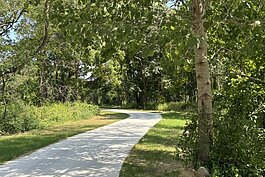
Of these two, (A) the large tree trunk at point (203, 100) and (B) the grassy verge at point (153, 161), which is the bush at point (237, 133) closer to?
(A) the large tree trunk at point (203, 100)

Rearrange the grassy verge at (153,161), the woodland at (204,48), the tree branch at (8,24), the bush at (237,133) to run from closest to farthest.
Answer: the woodland at (204,48) → the bush at (237,133) → the grassy verge at (153,161) → the tree branch at (8,24)

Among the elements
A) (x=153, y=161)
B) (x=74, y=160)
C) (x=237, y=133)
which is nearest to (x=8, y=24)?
(x=74, y=160)

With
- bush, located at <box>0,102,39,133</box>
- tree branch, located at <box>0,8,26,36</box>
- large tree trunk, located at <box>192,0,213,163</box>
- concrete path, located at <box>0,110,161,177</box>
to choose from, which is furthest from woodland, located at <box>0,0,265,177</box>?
tree branch, located at <box>0,8,26,36</box>

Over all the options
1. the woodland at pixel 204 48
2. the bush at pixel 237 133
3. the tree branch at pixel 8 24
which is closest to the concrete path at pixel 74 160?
the bush at pixel 237 133

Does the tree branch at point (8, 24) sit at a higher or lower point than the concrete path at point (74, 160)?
higher

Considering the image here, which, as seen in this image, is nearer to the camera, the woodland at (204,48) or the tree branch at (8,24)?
the woodland at (204,48)

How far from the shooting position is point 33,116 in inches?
647

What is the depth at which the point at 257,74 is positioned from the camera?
22.3ft

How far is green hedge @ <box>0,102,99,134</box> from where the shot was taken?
14.6 metres

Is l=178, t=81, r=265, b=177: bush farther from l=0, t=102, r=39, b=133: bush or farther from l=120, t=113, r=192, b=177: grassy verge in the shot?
l=0, t=102, r=39, b=133: bush

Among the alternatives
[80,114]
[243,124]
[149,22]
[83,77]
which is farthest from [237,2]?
[83,77]

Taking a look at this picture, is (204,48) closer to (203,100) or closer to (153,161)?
(203,100)

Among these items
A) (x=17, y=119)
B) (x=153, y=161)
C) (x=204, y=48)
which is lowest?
(x=153, y=161)

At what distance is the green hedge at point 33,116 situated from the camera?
14.6 m
